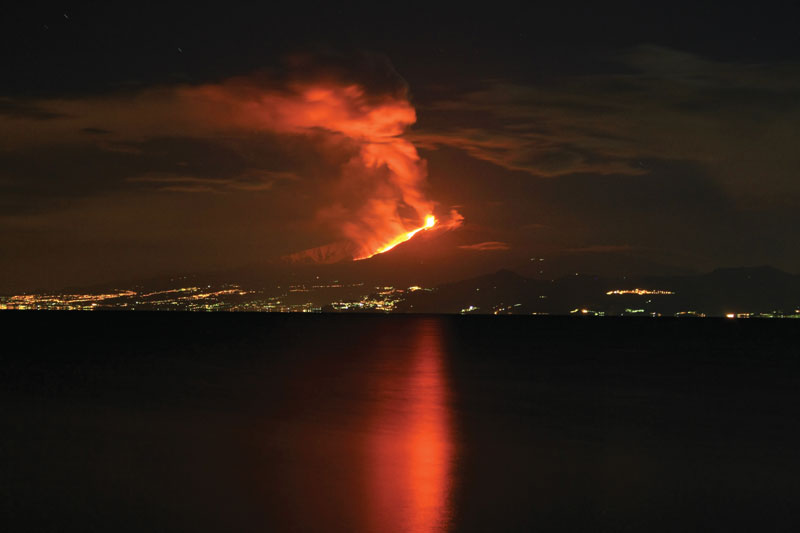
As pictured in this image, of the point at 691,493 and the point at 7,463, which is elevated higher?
the point at 7,463

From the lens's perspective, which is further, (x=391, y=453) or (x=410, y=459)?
(x=391, y=453)

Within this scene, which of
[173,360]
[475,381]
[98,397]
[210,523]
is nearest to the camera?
[210,523]

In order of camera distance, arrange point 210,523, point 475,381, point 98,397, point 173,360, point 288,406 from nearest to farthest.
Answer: point 210,523
point 288,406
point 98,397
point 475,381
point 173,360

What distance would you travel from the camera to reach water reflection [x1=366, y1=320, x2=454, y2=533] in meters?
16.4

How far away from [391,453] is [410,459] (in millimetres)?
1124

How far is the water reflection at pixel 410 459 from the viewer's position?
16.4 metres

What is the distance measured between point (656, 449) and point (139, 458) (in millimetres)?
13826

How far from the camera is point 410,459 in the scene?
75.3 feet

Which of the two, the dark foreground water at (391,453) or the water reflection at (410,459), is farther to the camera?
the dark foreground water at (391,453)

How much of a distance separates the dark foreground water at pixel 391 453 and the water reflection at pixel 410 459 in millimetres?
72

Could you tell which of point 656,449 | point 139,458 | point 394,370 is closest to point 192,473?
point 139,458

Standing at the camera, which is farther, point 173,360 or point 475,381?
point 173,360

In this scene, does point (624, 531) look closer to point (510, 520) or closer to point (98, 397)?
point (510, 520)

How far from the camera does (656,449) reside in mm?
25812
